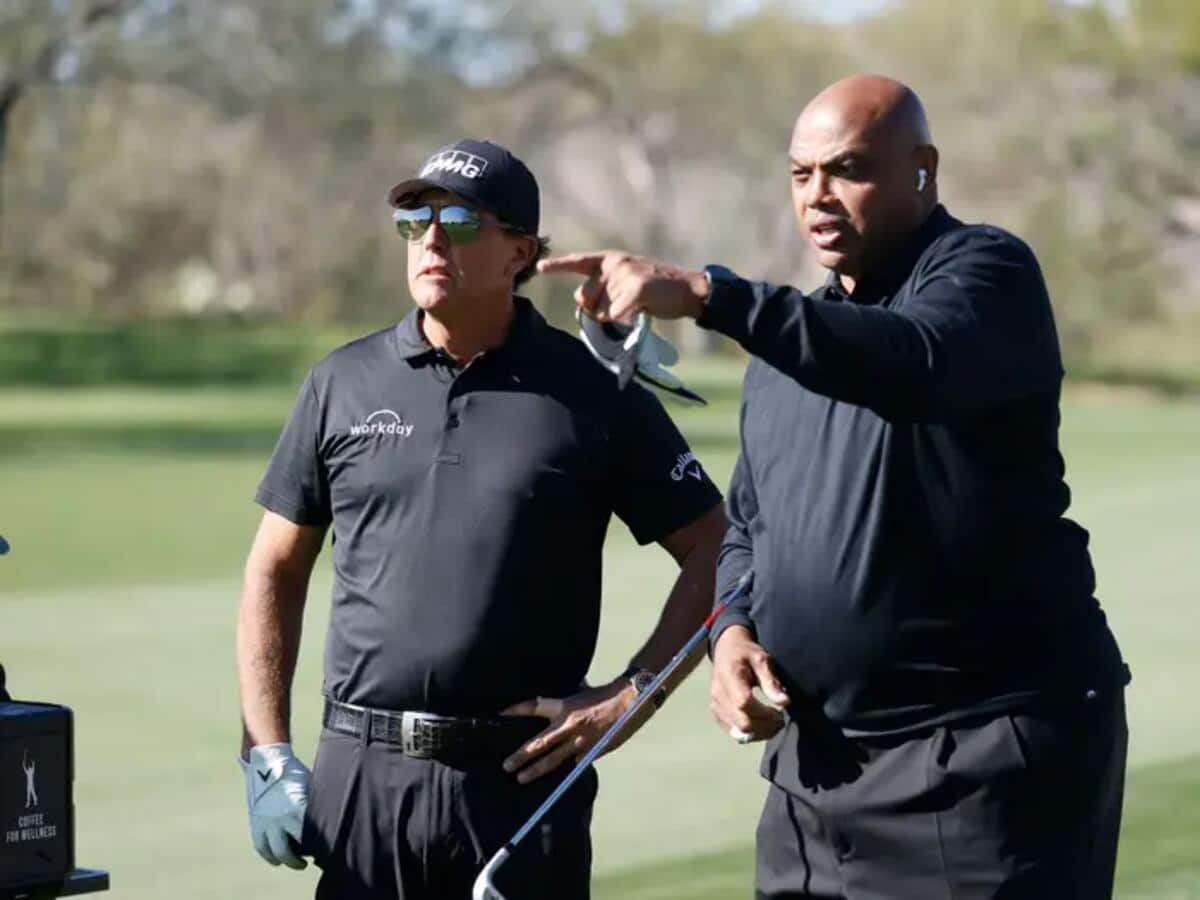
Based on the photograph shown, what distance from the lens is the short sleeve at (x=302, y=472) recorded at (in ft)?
15.7

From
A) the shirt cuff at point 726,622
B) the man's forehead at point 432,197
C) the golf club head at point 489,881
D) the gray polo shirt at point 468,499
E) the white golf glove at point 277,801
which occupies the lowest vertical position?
the golf club head at point 489,881

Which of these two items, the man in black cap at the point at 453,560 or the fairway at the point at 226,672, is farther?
the fairway at the point at 226,672

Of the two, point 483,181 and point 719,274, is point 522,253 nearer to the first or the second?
point 483,181

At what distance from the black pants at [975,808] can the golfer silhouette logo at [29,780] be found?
136 centimetres

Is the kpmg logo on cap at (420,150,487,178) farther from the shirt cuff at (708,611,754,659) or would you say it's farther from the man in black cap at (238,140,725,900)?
the shirt cuff at (708,611,754,659)

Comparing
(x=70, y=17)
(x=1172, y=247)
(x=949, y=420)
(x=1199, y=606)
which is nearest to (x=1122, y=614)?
(x=1199, y=606)

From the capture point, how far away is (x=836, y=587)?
4.05 metres

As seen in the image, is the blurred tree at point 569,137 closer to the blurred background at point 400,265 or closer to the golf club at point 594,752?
the blurred background at point 400,265

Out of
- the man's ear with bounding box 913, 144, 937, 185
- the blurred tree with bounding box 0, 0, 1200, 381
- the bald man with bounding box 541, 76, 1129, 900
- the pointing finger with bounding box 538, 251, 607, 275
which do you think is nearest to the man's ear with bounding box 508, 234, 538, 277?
the bald man with bounding box 541, 76, 1129, 900

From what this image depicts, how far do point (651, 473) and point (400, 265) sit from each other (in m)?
55.7

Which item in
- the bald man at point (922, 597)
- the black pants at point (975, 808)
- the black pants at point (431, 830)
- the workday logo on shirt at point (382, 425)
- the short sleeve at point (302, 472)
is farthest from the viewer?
the short sleeve at point (302, 472)

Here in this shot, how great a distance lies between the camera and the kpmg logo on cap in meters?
4.71

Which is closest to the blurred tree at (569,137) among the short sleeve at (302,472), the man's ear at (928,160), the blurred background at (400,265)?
the blurred background at (400,265)

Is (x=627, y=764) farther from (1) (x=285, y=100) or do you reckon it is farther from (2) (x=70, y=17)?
(1) (x=285, y=100)
